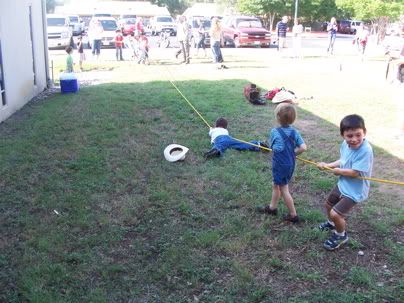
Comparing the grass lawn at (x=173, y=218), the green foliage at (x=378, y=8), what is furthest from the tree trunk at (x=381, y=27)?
the grass lawn at (x=173, y=218)

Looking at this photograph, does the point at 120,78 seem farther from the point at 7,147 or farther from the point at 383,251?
Result: the point at 383,251

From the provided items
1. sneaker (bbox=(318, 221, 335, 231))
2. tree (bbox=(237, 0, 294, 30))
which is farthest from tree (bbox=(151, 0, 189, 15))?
sneaker (bbox=(318, 221, 335, 231))

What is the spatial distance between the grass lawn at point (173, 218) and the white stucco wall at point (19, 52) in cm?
77

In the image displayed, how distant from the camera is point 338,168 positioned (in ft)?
12.3

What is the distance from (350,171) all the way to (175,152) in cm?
306

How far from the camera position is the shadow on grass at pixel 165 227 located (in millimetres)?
3408

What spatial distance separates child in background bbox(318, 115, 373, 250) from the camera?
11.7 ft

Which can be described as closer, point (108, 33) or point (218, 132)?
point (218, 132)

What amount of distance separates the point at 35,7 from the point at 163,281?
31.8 feet

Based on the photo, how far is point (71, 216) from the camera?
4.50 meters

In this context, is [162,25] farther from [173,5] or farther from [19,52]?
[173,5]

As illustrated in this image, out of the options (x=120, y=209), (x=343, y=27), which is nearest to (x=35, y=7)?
(x=120, y=209)

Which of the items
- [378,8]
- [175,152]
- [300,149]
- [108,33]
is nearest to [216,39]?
[108,33]

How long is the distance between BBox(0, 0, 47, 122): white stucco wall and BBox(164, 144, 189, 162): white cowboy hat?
12.3 ft
